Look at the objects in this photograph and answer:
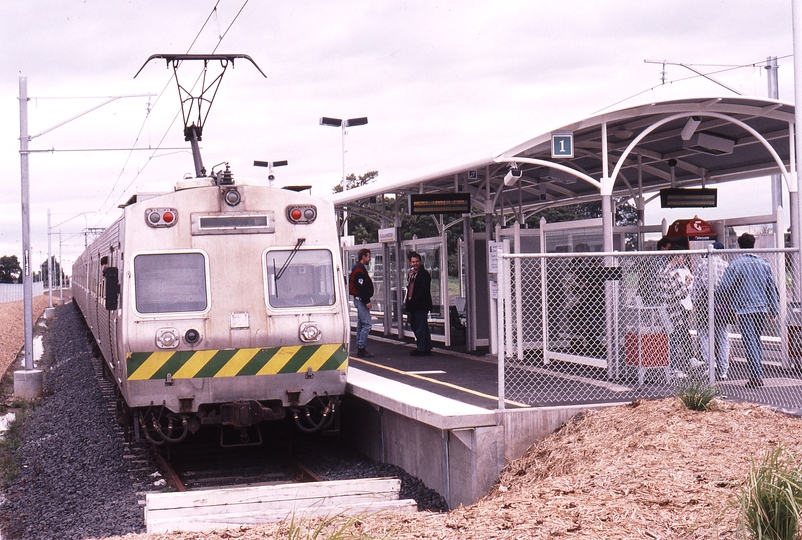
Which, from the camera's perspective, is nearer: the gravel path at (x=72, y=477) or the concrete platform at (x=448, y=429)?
the gravel path at (x=72, y=477)

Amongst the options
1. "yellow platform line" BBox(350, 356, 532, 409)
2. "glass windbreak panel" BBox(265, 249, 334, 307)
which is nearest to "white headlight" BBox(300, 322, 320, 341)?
"glass windbreak panel" BBox(265, 249, 334, 307)

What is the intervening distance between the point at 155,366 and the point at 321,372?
1.77m

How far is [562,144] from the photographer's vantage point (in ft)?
38.4

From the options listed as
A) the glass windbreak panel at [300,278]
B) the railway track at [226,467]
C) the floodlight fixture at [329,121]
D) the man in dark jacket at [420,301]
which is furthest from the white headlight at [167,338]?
the floodlight fixture at [329,121]

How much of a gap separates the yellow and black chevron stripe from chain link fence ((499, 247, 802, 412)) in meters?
1.97

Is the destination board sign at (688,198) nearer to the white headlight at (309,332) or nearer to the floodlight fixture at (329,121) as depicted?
the white headlight at (309,332)

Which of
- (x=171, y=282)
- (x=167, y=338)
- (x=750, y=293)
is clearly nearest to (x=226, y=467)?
(x=167, y=338)

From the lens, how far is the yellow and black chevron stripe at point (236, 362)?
1014cm

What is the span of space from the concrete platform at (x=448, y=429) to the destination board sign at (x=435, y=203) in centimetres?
319

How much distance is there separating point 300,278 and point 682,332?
13.6ft

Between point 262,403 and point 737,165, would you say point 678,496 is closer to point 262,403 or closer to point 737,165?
point 262,403

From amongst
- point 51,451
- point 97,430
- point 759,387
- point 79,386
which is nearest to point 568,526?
A: point 759,387

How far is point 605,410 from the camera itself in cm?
918

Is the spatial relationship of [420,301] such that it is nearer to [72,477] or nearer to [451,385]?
[451,385]
